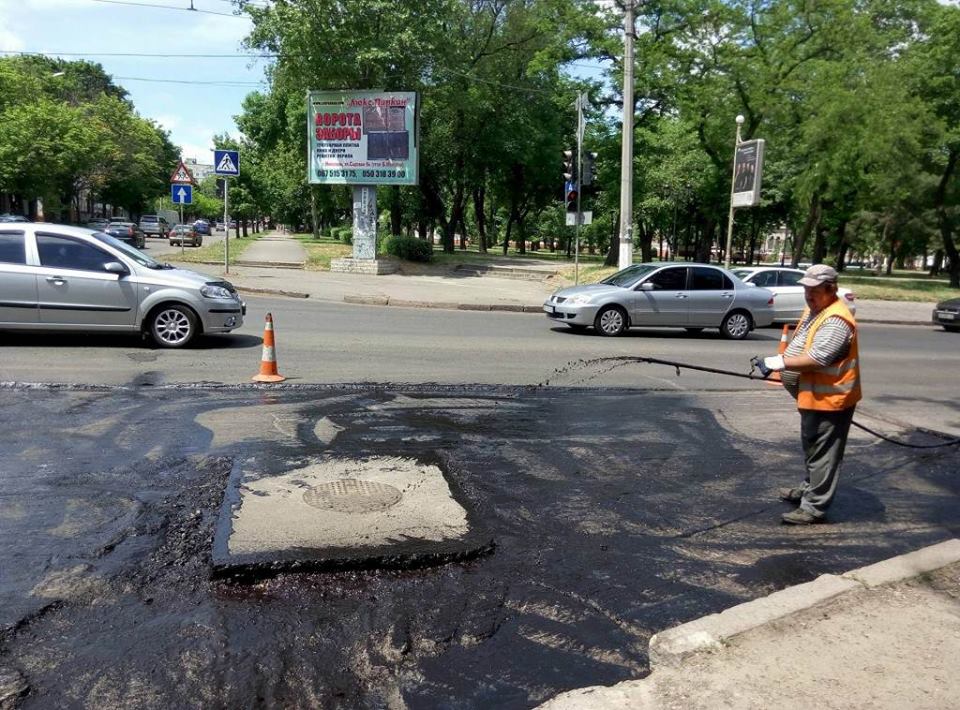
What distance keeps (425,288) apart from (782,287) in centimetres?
1033

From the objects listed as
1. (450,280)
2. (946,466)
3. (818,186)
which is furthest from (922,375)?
(818,186)

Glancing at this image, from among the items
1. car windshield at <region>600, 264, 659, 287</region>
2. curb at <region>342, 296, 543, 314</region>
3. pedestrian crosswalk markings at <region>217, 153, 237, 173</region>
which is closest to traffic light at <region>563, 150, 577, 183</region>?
curb at <region>342, 296, 543, 314</region>

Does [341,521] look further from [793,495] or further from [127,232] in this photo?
[127,232]

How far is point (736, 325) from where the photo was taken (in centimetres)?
1540

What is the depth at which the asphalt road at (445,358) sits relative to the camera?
889 centimetres

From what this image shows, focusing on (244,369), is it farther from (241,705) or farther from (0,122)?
(0,122)

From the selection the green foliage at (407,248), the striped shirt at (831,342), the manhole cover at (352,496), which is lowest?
the manhole cover at (352,496)

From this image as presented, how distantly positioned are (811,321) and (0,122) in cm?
5131

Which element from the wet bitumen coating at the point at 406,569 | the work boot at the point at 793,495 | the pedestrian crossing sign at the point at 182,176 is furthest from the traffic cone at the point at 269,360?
the pedestrian crossing sign at the point at 182,176

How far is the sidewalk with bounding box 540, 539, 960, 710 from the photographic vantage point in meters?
2.76

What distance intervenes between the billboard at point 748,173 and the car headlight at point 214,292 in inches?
641

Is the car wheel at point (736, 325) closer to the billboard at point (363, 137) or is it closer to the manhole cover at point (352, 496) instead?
the manhole cover at point (352, 496)

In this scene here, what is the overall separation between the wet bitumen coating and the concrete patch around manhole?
0.29ft

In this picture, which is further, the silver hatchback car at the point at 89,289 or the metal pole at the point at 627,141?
the metal pole at the point at 627,141
